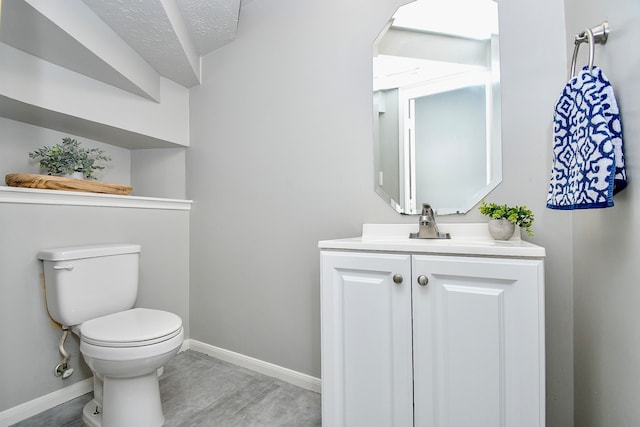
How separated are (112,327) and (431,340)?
4.46 feet

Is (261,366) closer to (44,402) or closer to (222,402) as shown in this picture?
(222,402)

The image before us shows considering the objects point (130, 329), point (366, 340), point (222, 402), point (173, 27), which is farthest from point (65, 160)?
point (366, 340)

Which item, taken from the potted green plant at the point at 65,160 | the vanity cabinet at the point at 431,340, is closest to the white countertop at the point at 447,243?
the vanity cabinet at the point at 431,340

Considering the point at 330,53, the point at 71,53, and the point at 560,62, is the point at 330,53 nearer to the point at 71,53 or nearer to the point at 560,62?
the point at 560,62

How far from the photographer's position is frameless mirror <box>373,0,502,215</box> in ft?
4.46

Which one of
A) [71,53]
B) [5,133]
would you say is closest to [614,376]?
[71,53]

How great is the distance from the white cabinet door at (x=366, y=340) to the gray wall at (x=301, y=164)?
48cm

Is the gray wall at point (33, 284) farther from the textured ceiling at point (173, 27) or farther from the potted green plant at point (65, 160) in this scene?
the textured ceiling at point (173, 27)

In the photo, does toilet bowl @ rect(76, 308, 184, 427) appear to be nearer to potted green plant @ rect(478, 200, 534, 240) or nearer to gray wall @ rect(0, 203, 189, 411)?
gray wall @ rect(0, 203, 189, 411)

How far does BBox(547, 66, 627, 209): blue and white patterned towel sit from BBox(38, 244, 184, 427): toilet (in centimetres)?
158

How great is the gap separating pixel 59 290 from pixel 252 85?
1547 mm

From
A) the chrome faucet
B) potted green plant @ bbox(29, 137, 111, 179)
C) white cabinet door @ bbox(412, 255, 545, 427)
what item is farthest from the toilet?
the chrome faucet

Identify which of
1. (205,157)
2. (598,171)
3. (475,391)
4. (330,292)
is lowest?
(475,391)

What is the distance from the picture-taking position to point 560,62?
1.22 m
